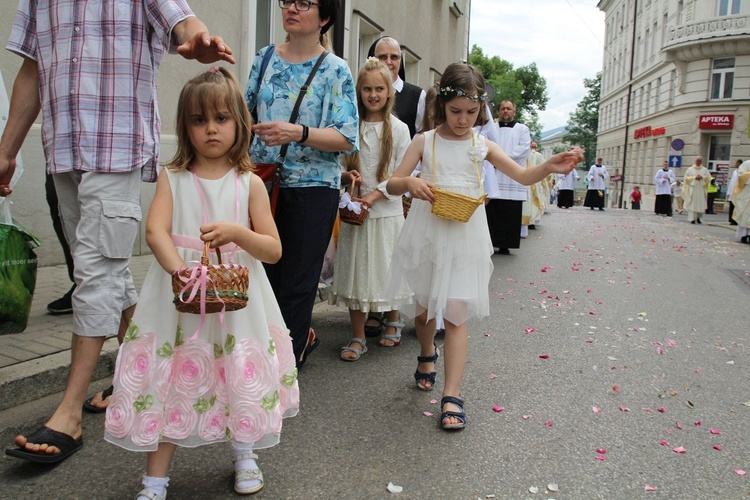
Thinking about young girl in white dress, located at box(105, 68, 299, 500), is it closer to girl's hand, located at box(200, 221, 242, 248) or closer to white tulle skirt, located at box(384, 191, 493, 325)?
girl's hand, located at box(200, 221, 242, 248)

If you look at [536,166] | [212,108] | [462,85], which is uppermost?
[462,85]

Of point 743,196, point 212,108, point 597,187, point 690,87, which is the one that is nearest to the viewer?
point 212,108

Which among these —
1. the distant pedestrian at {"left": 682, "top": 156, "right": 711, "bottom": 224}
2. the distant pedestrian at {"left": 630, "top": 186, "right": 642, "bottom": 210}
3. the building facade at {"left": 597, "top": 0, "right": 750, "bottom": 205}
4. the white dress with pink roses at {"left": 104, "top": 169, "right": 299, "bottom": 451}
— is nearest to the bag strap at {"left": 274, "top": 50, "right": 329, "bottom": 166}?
the white dress with pink roses at {"left": 104, "top": 169, "right": 299, "bottom": 451}

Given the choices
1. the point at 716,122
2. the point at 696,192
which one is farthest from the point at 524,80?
the point at 696,192

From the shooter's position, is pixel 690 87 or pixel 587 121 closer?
pixel 690 87

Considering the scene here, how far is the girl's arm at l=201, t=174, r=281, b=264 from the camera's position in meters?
2.20

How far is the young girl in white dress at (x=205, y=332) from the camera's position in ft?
7.63

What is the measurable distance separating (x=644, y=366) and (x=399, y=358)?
1.66 m

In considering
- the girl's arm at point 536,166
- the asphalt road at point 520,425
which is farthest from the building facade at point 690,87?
the girl's arm at point 536,166

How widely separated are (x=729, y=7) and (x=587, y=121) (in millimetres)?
53048

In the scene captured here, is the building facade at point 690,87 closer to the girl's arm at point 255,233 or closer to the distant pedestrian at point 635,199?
the distant pedestrian at point 635,199

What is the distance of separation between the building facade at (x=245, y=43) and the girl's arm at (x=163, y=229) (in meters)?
1.70

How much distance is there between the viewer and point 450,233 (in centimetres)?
369

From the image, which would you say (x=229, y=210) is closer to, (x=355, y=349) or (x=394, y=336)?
(x=355, y=349)
